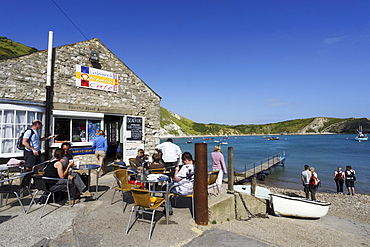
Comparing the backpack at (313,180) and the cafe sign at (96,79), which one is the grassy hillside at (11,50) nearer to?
the cafe sign at (96,79)

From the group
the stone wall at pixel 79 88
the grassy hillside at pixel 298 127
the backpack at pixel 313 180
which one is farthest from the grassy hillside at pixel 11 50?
the grassy hillside at pixel 298 127

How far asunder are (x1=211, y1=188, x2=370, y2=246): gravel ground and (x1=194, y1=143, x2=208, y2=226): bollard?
40 centimetres

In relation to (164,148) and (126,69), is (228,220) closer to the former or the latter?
(164,148)

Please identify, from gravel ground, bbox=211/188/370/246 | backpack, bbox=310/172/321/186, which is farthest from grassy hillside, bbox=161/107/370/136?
backpack, bbox=310/172/321/186

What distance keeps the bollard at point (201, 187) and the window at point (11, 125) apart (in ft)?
19.5

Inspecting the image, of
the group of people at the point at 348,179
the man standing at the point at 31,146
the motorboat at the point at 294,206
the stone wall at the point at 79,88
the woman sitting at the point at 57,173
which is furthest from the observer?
the group of people at the point at 348,179

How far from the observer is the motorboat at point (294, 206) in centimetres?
767

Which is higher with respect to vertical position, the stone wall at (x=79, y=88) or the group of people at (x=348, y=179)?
the stone wall at (x=79, y=88)

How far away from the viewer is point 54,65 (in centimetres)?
787

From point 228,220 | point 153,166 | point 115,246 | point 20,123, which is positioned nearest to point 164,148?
point 153,166

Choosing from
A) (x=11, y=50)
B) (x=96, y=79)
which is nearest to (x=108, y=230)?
(x=96, y=79)

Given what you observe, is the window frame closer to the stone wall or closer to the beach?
the stone wall

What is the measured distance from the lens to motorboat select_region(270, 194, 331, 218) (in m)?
7.67

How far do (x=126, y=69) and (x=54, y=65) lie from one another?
2.99m
